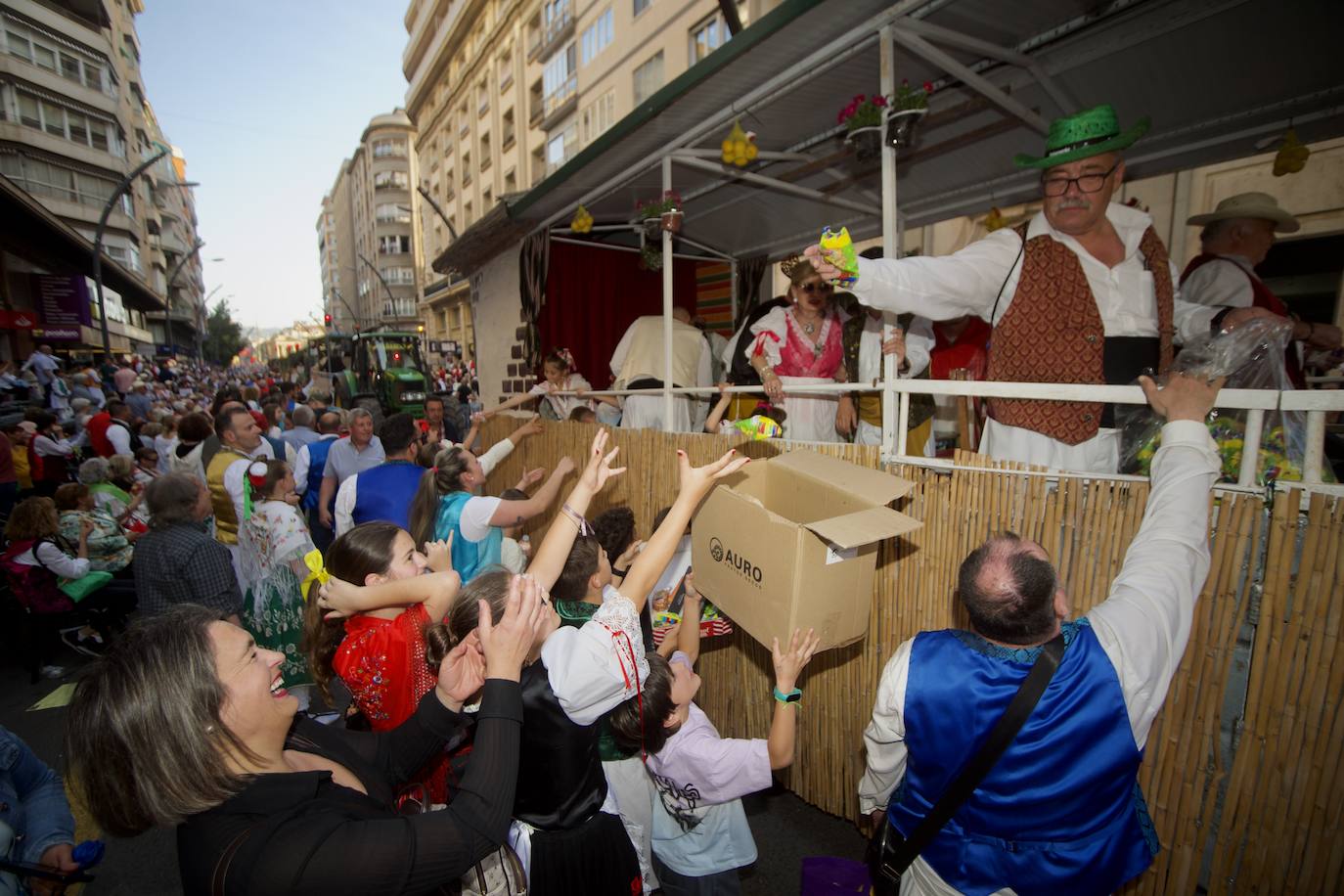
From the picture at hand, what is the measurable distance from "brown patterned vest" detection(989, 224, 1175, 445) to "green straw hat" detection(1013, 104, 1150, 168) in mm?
308

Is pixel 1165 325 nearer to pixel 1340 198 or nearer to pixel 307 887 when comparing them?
pixel 307 887

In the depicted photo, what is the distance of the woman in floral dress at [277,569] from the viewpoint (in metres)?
3.59

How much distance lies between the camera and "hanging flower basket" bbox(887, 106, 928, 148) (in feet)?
8.69

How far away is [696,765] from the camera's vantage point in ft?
6.70

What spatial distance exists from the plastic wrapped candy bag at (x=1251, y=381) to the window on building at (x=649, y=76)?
20.3 m

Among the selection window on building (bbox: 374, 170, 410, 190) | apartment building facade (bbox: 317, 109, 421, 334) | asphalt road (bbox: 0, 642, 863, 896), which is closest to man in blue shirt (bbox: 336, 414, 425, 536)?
asphalt road (bbox: 0, 642, 863, 896)

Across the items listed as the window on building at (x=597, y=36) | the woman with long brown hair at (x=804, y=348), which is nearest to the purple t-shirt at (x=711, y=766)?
the woman with long brown hair at (x=804, y=348)

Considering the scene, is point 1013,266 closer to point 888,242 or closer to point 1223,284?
point 888,242

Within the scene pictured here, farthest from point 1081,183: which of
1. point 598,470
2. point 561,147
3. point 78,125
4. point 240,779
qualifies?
point 78,125

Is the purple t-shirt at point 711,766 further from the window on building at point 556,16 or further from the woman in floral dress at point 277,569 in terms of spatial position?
the window on building at point 556,16

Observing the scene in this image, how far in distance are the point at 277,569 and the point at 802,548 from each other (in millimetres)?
3393

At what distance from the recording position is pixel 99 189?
32938 millimetres

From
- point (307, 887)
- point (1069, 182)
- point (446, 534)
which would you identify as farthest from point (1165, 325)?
point (446, 534)

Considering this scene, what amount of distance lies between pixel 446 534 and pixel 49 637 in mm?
4480
